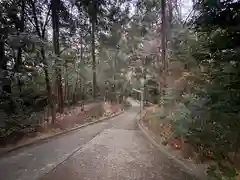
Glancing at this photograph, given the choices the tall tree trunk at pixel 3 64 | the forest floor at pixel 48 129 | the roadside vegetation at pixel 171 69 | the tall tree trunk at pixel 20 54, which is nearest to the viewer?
the roadside vegetation at pixel 171 69

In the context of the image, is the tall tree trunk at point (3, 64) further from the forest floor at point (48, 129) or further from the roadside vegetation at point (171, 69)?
the forest floor at point (48, 129)

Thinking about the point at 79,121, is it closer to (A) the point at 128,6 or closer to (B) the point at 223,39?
(A) the point at 128,6

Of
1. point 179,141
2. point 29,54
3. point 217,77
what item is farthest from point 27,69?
point 217,77

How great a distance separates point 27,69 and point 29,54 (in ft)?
3.57

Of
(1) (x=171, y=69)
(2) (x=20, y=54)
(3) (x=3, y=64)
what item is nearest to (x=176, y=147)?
(1) (x=171, y=69)

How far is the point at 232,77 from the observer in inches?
196

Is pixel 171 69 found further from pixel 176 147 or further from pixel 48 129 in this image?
pixel 48 129

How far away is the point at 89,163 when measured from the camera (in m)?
8.16

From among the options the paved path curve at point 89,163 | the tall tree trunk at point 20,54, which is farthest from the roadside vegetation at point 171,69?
the paved path curve at point 89,163

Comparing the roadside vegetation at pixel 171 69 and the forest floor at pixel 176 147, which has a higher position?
the roadside vegetation at pixel 171 69

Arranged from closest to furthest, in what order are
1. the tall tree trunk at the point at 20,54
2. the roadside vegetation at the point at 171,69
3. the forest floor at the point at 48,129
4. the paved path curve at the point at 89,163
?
the roadside vegetation at the point at 171,69 → the paved path curve at the point at 89,163 → the forest floor at the point at 48,129 → the tall tree trunk at the point at 20,54

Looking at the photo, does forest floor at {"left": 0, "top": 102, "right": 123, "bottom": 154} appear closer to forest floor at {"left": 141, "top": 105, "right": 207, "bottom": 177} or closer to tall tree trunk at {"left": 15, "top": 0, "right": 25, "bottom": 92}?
tall tree trunk at {"left": 15, "top": 0, "right": 25, "bottom": 92}

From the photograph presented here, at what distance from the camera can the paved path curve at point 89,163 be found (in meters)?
6.94

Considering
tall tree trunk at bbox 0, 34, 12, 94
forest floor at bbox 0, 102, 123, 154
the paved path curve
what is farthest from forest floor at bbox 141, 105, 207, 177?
tall tree trunk at bbox 0, 34, 12, 94
